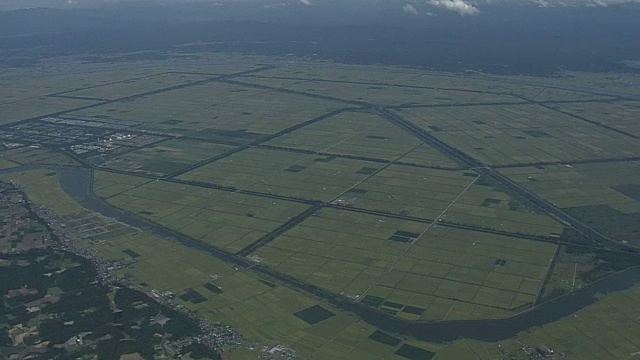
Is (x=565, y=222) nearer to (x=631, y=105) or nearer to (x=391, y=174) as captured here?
(x=391, y=174)

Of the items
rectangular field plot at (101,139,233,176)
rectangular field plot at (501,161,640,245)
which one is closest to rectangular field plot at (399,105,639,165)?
rectangular field plot at (501,161,640,245)

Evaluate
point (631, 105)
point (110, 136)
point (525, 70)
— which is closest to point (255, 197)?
point (110, 136)

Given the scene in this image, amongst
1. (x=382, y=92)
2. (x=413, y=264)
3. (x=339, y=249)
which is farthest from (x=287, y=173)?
(x=382, y=92)

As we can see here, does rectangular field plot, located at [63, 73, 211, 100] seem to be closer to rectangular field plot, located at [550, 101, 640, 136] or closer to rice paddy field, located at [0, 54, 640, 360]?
rice paddy field, located at [0, 54, 640, 360]

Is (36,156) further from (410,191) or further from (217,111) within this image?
(410,191)

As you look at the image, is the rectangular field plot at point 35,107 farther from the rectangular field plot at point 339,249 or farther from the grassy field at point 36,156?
the rectangular field plot at point 339,249

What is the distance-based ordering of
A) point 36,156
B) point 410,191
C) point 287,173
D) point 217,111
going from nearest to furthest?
point 410,191
point 287,173
point 36,156
point 217,111
